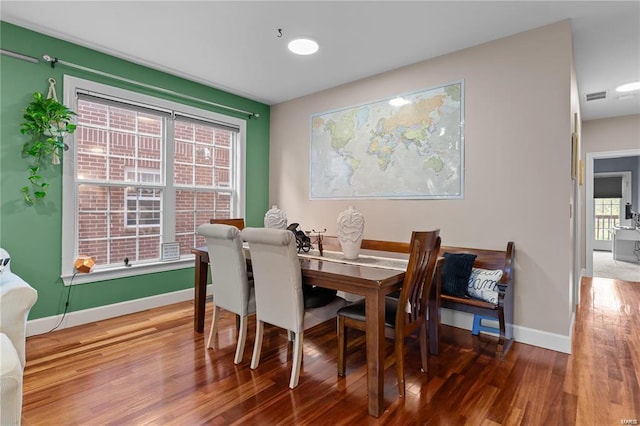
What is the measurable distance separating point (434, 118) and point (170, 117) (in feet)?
9.36

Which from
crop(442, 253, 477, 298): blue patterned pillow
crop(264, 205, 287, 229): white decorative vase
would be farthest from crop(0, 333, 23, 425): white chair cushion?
crop(442, 253, 477, 298): blue patterned pillow

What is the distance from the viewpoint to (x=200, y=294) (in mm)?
3043

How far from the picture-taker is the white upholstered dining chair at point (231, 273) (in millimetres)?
2359

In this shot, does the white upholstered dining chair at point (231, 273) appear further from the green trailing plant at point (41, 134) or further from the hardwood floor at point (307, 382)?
the green trailing plant at point (41, 134)

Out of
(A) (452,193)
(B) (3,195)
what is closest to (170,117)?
(B) (3,195)

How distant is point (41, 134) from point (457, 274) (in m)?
3.71

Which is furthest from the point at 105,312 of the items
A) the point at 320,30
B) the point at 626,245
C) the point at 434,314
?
the point at 626,245

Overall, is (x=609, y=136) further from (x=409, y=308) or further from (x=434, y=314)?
(x=409, y=308)

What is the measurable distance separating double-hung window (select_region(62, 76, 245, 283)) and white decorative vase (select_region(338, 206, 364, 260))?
2.24 metres

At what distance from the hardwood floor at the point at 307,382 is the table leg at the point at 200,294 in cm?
12

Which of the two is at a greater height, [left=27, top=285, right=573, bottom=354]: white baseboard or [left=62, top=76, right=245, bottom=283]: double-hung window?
[left=62, top=76, right=245, bottom=283]: double-hung window

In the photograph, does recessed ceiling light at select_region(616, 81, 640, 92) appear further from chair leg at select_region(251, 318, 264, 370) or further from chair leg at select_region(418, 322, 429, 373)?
chair leg at select_region(251, 318, 264, 370)

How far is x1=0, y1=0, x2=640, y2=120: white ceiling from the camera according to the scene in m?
2.48

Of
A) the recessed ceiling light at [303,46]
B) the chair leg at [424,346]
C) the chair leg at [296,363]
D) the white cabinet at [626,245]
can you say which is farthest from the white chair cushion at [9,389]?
the white cabinet at [626,245]
